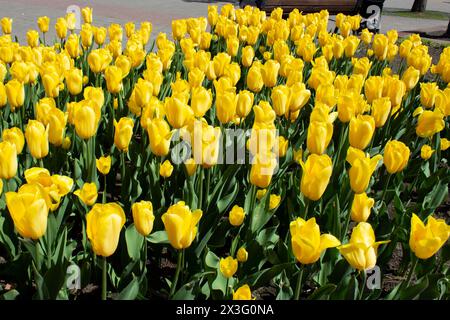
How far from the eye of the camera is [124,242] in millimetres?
2098

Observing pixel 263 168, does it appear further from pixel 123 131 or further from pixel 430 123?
pixel 430 123

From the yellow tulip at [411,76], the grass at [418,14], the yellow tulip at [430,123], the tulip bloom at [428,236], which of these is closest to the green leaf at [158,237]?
the tulip bloom at [428,236]

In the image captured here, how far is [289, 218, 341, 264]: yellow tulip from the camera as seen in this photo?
1.50 meters

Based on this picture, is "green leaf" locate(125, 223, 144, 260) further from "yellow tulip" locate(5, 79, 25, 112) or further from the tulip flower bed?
"yellow tulip" locate(5, 79, 25, 112)

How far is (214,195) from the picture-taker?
2369mm

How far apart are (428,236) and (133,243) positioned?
3.43 feet

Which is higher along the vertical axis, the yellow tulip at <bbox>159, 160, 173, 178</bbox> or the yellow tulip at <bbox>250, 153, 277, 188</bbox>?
the yellow tulip at <bbox>250, 153, 277, 188</bbox>

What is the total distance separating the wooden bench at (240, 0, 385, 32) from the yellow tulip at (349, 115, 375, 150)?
19.9ft

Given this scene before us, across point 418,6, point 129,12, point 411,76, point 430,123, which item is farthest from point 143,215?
point 418,6

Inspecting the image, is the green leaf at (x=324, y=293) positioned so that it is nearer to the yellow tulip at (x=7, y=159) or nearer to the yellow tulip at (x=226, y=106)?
the yellow tulip at (x=226, y=106)

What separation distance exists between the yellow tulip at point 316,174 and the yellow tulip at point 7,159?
3.25 ft

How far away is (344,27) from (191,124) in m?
3.17

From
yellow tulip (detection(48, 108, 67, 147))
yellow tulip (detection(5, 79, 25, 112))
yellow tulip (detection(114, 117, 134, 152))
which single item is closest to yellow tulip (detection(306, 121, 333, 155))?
yellow tulip (detection(114, 117, 134, 152))

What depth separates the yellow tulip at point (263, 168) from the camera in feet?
6.30
